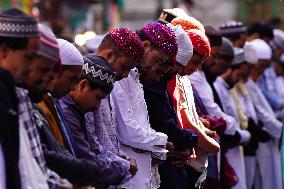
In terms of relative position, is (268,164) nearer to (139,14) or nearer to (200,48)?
(200,48)

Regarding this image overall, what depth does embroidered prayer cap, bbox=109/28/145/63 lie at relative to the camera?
7.70 meters

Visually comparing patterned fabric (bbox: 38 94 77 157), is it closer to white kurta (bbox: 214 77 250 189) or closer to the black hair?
the black hair

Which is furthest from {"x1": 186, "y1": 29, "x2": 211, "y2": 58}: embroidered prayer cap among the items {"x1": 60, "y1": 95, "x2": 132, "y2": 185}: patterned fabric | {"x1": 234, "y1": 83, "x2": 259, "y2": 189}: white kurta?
{"x1": 234, "y1": 83, "x2": 259, "y2": 189}: white kurta

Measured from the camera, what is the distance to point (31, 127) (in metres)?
5.80

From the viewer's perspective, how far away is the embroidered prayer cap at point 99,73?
706 centimetres

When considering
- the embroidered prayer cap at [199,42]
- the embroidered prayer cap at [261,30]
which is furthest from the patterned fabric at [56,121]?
the embroidered prayer cap at [261,30]

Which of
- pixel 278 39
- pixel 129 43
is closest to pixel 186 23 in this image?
pixel 129 43

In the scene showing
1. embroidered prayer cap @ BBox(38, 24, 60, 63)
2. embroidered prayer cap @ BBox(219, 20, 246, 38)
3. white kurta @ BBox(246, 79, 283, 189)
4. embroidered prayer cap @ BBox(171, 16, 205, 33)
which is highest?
embroidered prayer cap @ BBox(38, 24, 60, 63)

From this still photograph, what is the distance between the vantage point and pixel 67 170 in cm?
604

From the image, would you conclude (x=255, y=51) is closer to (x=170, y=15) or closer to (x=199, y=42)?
(x=170, y=15)

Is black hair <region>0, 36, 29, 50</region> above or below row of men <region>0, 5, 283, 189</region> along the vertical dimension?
above

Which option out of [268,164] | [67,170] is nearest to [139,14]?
[268,164]

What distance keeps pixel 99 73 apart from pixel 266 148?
7110 millimetres

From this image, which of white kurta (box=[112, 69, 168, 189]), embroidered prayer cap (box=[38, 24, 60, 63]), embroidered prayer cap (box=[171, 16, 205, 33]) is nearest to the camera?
embroidered prayer cap (box=[38, 24, 60, 63])
